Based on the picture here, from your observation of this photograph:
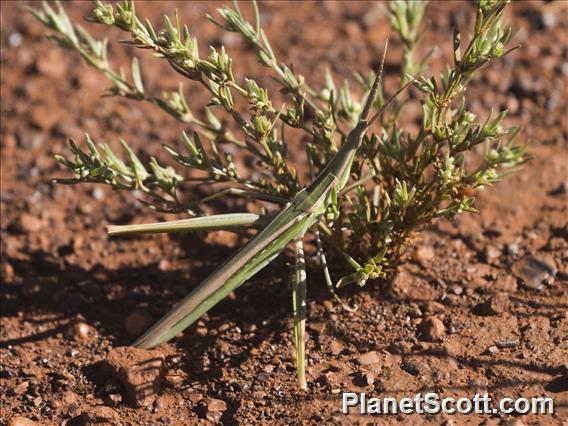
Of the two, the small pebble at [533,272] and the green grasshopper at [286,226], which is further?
the small pebble at [533,272]

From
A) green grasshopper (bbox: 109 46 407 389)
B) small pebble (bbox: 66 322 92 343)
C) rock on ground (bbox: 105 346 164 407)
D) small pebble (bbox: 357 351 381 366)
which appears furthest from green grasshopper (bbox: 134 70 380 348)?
small pebble (bbox: 66 322 92 343)

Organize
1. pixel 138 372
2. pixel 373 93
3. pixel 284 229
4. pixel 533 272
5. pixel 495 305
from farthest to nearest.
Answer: pixel 533 272
pixel 495 305
pixel 138 372
pixel 284 229
pixel 373 93

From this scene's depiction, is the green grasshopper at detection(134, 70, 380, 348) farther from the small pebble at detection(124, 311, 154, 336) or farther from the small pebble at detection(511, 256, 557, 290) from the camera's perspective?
the small pebble at detection(511, 256, 557, 290)

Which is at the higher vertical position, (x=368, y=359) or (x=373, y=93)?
(x=373, y=93)

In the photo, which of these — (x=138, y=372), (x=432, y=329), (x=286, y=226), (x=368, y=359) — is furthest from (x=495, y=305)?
(x=138, y=372)

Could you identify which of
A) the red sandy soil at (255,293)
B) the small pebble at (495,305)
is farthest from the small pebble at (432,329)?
the small pebble at (495,305)

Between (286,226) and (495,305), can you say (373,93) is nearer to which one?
(286,226)

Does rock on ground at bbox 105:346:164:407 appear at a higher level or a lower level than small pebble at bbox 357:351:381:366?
lower

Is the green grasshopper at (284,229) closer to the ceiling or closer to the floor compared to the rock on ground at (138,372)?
closer to the ceiling

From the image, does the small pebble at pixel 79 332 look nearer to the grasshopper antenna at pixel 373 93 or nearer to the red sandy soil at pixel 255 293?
the red sandy soil at pixel 255 293

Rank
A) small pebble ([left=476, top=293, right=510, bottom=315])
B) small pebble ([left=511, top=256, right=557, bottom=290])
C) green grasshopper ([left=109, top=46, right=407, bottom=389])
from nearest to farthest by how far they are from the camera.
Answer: green grasshopper ([left=109, top=46, right=407, bottom=389]) → small pebble ([left=476, top=293, right=510, bottom=315]) → small pebble ([left=511, top=256, right=557, bottom=290])

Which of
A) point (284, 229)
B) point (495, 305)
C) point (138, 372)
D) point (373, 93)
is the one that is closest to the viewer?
point (373, 93)

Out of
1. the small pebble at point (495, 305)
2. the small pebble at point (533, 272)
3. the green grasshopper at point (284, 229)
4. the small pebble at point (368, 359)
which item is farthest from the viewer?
the small pebble at point (533, 272)
